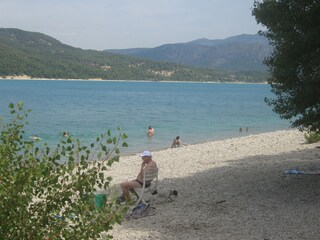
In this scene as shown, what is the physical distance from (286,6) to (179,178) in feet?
17.8

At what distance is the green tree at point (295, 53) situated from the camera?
8.89 metres

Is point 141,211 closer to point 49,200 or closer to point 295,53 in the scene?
point 295,53

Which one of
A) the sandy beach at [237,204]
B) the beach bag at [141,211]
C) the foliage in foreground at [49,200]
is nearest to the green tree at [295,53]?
the sandy beach at [237,204]

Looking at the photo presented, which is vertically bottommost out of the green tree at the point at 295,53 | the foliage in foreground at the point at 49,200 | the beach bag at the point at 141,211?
the beach bag at the point at 141,211

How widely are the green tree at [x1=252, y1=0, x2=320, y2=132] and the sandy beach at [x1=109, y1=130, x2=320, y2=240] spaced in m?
1.60

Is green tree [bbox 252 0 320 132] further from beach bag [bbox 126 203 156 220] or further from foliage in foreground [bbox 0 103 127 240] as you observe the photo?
foliage in foreground [bbox 0 103 127 240]

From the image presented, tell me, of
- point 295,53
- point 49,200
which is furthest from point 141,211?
point 49,200

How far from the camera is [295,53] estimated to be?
9.15 meters

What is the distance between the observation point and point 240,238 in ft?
23.5

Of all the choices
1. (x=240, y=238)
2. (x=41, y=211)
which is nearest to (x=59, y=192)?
(x=41, y=211)

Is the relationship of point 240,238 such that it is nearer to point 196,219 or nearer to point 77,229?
point 196,219

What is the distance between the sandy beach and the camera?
7.56 m

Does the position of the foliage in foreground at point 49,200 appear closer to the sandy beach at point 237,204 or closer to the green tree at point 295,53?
the sandy beach at point 237,204

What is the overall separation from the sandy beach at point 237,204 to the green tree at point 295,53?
62.9 inches
